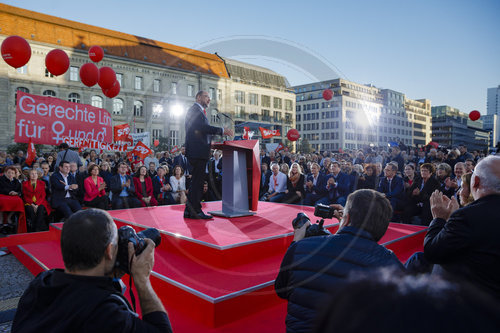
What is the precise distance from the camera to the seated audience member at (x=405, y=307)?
16.3 inches

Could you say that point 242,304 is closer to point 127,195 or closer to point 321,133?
point 127,195

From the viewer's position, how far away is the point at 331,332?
445 millimetres

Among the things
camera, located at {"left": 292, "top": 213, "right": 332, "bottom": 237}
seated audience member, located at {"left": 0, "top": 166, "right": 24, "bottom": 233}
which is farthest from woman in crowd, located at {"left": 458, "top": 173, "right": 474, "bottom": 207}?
seated audience member, located at {"left": 0, "top": 166, "right": 24, "bottom": 233}

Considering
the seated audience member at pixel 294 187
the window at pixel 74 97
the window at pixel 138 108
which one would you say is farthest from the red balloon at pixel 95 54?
the window at pixel 138 108

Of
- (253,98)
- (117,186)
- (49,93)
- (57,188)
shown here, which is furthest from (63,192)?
(49,93)

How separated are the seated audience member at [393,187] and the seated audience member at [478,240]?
4.81 m

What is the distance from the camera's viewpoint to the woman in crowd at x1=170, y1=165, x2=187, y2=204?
8180mm

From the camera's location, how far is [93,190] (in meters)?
6.95

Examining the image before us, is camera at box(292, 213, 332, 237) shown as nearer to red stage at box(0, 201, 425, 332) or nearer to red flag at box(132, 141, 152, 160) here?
red stage at box(0, 201, 425, 332)

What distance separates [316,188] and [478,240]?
20.5 feet

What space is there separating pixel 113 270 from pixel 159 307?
10.6 inches

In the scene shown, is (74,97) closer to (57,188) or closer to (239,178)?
(57,188)

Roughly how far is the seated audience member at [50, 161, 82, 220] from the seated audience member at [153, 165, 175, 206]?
2.08 metres

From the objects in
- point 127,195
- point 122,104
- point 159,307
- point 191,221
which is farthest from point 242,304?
point 122,104
